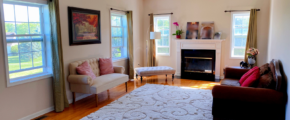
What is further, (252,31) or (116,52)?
(116,52)

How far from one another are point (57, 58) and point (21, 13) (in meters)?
0.98

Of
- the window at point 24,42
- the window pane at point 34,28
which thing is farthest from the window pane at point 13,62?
the window pane at point 34,28

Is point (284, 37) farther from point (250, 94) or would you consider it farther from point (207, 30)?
point (207, 30)

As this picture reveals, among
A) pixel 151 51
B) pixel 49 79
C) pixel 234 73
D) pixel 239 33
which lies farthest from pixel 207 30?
pixel 49 79

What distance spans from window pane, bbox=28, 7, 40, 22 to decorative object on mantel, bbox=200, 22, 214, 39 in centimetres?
488

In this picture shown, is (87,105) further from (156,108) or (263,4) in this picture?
(263,4)

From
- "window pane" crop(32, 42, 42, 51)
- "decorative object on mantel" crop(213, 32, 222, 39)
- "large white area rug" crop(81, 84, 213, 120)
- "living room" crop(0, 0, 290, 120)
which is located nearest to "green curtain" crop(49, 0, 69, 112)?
"living room" crop(0, 0, 290, 120)

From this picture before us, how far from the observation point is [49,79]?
159 inches

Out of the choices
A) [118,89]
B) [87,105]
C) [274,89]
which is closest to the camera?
[274,89]

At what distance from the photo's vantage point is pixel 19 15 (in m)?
3.63

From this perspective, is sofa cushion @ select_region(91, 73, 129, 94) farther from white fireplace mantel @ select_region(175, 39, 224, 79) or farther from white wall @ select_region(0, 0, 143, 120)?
white fireplace mantel @ select_region(175, 39, 224, 79)

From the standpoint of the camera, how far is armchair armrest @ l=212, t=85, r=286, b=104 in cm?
289

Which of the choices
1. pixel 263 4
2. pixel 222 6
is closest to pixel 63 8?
pixel 222 6

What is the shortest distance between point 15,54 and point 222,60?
18.8 feet
